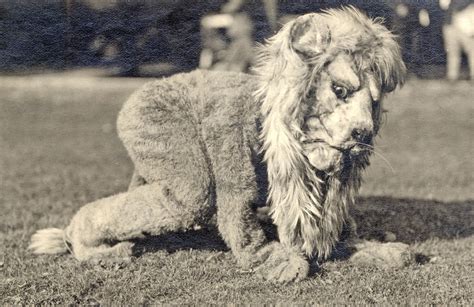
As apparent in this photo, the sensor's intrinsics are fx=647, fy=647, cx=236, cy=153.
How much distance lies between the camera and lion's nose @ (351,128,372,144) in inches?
143

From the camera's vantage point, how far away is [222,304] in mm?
3609

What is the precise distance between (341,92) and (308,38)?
1.18 ft

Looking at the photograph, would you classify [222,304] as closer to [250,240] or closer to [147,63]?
[250,240]

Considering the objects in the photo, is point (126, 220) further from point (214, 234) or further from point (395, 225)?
point (395, 225)

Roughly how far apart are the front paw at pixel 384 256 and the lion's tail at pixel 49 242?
207cm

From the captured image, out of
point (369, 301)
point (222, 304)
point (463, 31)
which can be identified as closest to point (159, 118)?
point (222, 304)

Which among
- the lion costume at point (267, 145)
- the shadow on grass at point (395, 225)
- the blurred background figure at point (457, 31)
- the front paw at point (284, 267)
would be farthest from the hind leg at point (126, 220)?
the blurred background figure at point (457, 31)

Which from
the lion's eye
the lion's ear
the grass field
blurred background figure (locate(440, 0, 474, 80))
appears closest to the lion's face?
the lion's eye

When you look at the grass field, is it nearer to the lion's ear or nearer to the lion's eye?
the lion's eye

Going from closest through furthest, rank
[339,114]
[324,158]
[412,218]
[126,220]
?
1. [339,114]
2. [324,158]
3. [126,220]
4. [412,218]

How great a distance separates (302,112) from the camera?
371cm

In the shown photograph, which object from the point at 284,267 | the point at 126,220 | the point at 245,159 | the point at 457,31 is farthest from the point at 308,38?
the point at 457,31

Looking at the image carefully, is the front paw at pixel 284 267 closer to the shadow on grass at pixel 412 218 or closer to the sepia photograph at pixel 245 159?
the sepia photograph at pixel 245 159

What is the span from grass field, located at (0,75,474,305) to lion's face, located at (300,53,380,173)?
51cm
